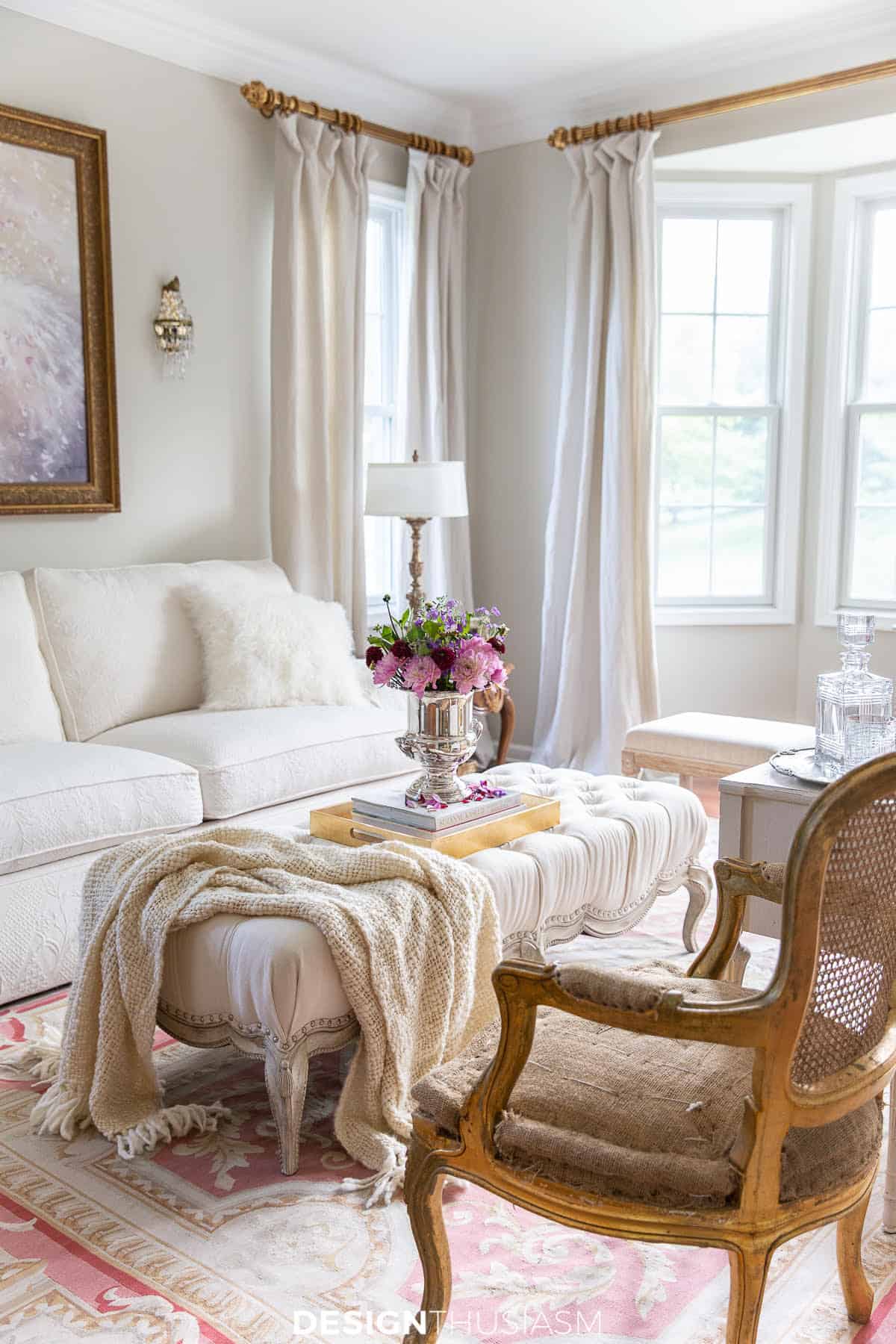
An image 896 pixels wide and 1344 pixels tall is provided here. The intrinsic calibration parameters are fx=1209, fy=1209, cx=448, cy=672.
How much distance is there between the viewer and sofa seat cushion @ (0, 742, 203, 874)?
9.72ft

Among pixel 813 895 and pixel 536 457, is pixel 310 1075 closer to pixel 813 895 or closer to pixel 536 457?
pixel 813 895

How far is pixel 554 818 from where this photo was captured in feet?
9.79

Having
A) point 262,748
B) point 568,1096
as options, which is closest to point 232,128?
point 262,748

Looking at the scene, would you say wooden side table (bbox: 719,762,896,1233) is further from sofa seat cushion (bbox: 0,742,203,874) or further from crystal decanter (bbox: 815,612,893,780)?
sofa seat cushion (bbox: 0,742,203,874)

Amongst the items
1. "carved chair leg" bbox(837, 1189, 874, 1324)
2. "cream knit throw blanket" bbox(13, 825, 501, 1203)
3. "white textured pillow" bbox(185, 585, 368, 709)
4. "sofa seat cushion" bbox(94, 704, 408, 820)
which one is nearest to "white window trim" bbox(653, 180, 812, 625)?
"white textured pillow" bbox(185, 585, 368, 709)

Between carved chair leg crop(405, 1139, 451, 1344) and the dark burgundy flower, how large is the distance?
49.6 inches

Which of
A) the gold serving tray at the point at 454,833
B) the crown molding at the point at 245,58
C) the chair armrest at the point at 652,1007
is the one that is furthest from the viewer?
the crown molding at the point at 245,58

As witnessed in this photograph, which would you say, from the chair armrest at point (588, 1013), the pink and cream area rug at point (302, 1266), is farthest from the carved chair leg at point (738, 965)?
the chair armrest at point (588, 1013)

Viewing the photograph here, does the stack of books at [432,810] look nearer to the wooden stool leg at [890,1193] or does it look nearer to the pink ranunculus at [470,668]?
the pink ranunculus at [470,668]

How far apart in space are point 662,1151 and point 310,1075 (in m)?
1.29

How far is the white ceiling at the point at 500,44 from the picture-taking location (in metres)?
4.20

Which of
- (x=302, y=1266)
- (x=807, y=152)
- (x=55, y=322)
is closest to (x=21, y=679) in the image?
(x=55, y=322)

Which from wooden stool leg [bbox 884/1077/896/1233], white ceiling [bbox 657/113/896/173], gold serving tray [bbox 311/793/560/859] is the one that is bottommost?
wooden stool leg [bbox 884/1077/896/1233]

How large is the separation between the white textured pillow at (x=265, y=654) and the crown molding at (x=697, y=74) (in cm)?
253
